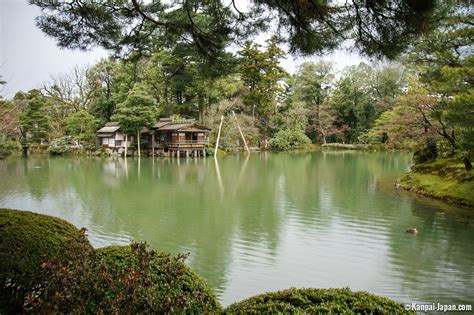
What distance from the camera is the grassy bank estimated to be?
9201 millimetres

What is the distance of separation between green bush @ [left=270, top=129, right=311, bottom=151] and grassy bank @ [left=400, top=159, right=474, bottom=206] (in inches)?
646

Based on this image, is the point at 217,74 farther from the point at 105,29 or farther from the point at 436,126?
the point at 436,126

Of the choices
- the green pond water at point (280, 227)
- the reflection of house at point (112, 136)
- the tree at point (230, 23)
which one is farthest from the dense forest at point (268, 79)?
the green pond water at point (280, 227)

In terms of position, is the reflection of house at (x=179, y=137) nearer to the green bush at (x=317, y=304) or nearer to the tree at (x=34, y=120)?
the tree at (x=34, y=120)

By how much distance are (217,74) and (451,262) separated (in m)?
4.22

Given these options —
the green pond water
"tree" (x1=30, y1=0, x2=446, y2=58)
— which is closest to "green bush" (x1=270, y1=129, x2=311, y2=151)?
the green pond water

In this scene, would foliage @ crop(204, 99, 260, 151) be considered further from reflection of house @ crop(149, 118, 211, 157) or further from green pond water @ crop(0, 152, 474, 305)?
green pond water @ crop(0, 152, 474, 305)

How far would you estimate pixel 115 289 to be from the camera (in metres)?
1.61

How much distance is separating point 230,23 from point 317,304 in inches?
144

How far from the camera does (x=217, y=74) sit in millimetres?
4957

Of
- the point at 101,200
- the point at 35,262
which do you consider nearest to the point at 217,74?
the point at 35,262

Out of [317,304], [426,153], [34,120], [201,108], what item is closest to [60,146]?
[34,120]

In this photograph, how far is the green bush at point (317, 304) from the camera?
1529 mm

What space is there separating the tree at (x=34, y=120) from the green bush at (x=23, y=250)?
23.2 metres
